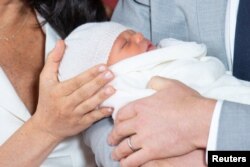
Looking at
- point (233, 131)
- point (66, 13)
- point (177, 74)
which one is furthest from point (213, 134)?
point (66, 13)

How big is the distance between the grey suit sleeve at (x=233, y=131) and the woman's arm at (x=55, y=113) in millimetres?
273

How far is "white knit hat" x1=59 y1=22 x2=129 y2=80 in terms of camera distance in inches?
42.6

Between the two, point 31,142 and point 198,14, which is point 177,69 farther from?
point 31,142

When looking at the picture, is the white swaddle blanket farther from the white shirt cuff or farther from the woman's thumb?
the white shirt cuff

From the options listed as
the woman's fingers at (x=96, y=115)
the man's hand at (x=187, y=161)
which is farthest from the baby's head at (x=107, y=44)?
the man's hand at (x=187, y=161)

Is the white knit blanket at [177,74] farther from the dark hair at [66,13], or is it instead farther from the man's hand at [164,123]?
the dark hair at [66,13]

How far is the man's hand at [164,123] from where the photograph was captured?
92 cm

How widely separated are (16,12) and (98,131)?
1.85 feet

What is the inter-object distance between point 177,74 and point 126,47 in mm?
147

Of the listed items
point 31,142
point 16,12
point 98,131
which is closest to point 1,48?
point 16,12

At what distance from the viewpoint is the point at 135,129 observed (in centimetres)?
97

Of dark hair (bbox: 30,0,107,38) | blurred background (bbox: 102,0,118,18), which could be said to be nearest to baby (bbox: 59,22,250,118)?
dark hair (bbox: 30,0,107,38)

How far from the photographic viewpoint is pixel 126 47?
1.10 meters

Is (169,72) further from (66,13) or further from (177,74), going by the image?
(66,13)
